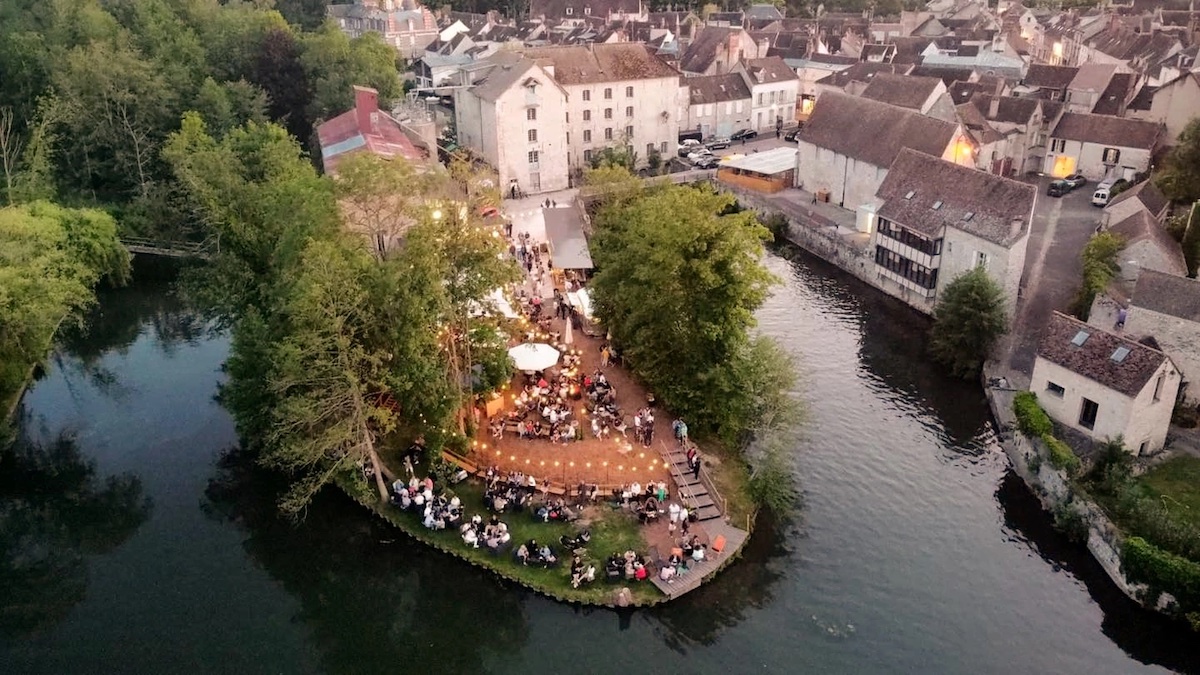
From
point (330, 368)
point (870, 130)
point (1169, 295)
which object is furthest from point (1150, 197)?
point (330, 368)

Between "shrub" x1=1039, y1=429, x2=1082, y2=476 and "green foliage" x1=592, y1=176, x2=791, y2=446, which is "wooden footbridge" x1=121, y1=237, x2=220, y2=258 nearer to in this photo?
"green foliage" x1=592, y1=176, x2=791, y2=446

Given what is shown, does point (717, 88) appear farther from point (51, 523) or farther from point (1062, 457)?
point (51, 523)

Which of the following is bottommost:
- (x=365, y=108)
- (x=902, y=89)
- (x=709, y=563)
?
(x=709, y=563)

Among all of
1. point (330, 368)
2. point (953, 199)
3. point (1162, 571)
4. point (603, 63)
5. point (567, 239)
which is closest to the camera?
point (1162, 571)

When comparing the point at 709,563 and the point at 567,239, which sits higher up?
the point at 567,239

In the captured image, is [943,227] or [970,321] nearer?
[970,321]
